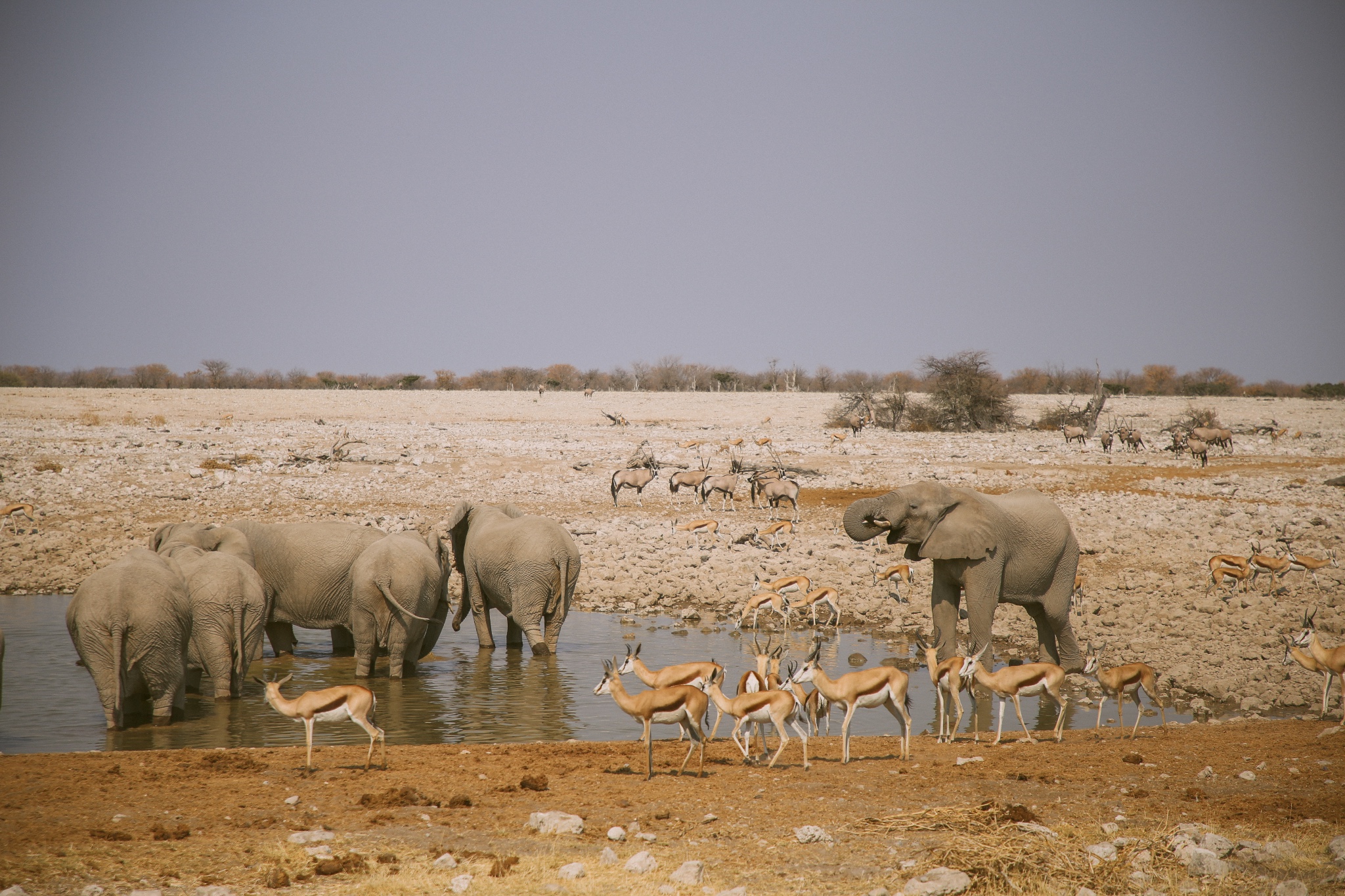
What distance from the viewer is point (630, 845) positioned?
238 inches

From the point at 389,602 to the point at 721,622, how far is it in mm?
5198

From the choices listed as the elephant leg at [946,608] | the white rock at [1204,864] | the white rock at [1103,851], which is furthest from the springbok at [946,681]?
the white rock at [1204,864]

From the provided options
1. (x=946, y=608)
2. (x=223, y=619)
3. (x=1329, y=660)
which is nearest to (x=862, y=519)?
(x=946, y=608)

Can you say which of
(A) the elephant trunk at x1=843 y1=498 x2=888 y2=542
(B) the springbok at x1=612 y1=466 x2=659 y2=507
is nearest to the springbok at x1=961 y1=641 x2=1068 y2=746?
(A) the elephant trunk at x1=843 y1=498 x2=888 y2=542

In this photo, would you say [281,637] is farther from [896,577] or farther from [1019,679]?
[1019,679]

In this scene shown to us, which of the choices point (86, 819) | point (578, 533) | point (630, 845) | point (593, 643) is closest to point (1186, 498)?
point (578, 533)

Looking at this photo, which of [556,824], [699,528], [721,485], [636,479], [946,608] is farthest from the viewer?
[636,479]

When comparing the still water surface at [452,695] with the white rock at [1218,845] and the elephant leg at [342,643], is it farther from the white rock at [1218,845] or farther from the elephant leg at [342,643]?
the white rock at [1218,845]

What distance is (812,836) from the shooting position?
20.0 feet

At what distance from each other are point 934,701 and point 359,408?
37884 mm

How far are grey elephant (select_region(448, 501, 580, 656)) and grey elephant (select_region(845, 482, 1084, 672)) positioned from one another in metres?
Answer: 4.18

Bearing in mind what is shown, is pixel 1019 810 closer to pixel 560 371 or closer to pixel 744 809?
pixel 744 809

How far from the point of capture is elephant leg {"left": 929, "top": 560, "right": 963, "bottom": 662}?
1048 cm

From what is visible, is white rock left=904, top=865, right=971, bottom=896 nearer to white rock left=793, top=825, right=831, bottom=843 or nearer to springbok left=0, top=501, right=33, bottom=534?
white rock left=793, top=825, right=831, bottom=843
